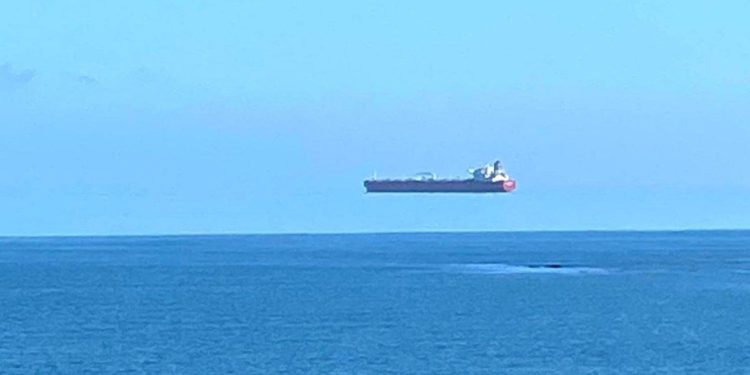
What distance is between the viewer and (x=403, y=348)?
197ft

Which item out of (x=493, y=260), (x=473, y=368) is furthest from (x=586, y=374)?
(x=493, y=260)

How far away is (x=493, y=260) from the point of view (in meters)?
154

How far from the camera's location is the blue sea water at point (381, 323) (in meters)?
55.9

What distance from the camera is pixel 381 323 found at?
70.4 m

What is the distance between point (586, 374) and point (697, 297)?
34765 mm

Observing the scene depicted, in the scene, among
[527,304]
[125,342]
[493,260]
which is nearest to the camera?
[125,342]

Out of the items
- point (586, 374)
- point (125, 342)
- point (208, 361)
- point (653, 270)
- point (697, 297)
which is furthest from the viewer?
point (653, 270)

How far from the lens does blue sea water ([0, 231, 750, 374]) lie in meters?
55.9

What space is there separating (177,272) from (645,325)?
61307 mm

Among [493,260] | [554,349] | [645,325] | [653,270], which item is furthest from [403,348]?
[493,260]

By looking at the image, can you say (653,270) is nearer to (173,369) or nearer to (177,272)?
(177,272)

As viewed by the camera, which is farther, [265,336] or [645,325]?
[645,325]

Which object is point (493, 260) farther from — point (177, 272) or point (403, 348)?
point (403, 348)

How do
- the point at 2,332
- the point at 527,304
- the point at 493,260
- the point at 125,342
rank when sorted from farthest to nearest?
the point at 493,260
the point at 527,304
the point at 2,332
the point at 125,342
